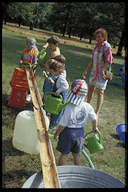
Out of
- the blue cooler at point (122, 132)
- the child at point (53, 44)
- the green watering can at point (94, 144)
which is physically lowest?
the blue cooler at point (122, 132)

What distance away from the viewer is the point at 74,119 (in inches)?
93.0

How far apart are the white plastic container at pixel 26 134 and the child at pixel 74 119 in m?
0.71

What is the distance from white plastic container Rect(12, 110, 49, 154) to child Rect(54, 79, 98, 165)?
0.71m

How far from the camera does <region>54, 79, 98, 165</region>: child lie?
2.32 m

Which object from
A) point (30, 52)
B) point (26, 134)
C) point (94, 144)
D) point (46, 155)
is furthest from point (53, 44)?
point (46, 155)

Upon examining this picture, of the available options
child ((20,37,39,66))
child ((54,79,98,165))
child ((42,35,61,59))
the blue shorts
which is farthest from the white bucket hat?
child ((20,37,39,66))

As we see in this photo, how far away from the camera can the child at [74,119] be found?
7.61 ft

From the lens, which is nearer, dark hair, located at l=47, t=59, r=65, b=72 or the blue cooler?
dark hair, located at l=47, t=59, r=65, b=72

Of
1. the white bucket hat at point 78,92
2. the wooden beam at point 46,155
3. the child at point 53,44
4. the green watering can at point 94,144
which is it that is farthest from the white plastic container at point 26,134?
the child at point 53,44

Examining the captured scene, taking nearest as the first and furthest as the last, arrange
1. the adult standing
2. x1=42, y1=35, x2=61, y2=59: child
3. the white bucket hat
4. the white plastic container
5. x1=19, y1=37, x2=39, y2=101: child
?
the white bucket hat → the white plastic container → x1=42, y1=35, x2=61, y2=59: child → the adult standing → x1=19, y1=37, x2=39, y2=101: child

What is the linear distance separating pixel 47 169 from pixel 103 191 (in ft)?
1.60

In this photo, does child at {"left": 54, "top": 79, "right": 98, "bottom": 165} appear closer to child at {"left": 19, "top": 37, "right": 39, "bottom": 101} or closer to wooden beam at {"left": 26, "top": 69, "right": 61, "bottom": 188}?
wooden beam at {"left": 26, "top": 69, "right": 61, "bottom": 188}

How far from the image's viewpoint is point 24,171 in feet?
9.02

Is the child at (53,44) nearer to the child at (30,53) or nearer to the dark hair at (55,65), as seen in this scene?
the dark hair at (55,65)
